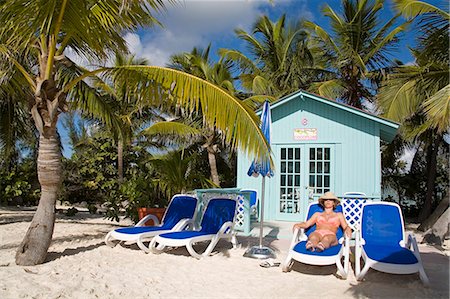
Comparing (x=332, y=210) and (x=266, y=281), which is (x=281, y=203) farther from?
(x=266, y=281)

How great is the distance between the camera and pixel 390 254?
211 inches

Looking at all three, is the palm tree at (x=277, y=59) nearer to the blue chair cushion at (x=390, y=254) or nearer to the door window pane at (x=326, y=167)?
the door window pane at (x=326, y=167)

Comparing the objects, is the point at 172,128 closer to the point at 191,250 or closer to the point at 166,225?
the point at 166,225

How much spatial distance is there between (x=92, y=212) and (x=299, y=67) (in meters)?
11.9

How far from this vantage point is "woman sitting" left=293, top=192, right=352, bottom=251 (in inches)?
227

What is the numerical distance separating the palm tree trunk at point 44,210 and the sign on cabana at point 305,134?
6996 millimetres

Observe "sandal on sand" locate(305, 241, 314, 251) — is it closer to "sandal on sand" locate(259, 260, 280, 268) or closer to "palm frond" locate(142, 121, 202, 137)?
"sandal on sand" locate(259, 260, 280, 268)

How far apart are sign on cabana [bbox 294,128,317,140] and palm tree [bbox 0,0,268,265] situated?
5631 mm

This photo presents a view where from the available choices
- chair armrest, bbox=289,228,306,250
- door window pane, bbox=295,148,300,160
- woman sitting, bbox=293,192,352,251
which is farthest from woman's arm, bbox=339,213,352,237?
door window pane, bbox=295,148,300,160

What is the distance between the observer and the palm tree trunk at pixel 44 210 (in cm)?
541

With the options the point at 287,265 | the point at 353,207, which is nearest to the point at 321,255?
the point at 287,265

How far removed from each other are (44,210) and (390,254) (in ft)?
16.8

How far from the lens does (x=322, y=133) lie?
1074cm

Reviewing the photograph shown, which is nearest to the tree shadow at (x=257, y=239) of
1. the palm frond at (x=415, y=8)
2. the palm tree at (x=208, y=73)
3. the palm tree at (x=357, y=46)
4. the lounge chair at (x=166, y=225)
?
the lounge chair at (x=166, y=225)
